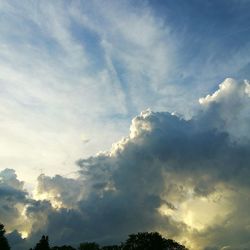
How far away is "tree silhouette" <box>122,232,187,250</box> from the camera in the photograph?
168062mm

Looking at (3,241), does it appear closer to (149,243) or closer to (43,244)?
(43,244)

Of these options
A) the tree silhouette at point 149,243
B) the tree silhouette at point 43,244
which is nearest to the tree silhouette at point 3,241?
the tree silhouette at point 43,244

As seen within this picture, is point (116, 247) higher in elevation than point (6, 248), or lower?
higher

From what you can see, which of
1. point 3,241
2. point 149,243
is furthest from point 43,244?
point 149,243

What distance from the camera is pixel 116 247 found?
18512 centimetres

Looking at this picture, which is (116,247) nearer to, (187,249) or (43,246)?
(187,249)

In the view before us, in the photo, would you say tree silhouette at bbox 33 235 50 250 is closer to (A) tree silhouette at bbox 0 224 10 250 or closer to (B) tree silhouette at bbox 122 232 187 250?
(A) tree silhouette at bbox 0 224 10 250

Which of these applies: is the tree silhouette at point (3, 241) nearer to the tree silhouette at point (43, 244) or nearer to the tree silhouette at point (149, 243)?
the tree silhouette at point (43, 244)

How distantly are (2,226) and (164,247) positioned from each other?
68194 millimetres

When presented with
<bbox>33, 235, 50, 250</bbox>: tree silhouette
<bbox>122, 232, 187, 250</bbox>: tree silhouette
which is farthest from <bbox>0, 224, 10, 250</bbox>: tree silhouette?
<bbox>122, 232, 187, 250</bbox>: tree silhouette

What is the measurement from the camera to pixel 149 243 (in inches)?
6649

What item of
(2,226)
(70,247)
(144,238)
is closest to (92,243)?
(70,247)

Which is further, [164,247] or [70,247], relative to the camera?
[70,247]

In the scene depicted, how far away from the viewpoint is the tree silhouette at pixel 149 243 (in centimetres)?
16806
